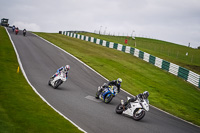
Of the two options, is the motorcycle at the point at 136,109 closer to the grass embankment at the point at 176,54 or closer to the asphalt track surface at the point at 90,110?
the asphalt track surface at the point at 90,110

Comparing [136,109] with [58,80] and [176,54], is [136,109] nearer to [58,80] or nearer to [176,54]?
[58,80]

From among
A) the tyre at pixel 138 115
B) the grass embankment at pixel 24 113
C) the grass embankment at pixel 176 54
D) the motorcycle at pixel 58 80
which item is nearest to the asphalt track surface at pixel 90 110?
the tyre at pixel 138 115

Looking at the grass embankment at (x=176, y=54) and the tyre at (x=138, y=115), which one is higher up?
the grass embankment at (x=176, y=54)

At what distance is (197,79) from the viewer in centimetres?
2722

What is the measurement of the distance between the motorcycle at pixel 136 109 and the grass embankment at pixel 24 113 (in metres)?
3.77

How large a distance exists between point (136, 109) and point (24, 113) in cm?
550

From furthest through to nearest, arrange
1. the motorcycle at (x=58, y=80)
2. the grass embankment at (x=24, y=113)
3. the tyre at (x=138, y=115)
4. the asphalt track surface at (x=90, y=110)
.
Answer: the motorcycle at (x=58, y=80)
the tyre at (x=138, y=115)
the asphalt track surface at (x=90, y=110)
the grass embankment at (x=24, y=113)

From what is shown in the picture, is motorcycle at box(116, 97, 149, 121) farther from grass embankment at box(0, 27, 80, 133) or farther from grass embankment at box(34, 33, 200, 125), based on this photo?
grass embankment at box(34, 33, 200, 125)

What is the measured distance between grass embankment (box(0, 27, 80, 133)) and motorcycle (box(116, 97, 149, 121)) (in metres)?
3.77

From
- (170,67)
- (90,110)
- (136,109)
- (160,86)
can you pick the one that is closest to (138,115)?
(136,109)

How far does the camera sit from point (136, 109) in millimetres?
12867

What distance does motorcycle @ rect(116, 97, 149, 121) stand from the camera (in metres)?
12.4

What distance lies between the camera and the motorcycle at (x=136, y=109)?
→ 12.4 meters

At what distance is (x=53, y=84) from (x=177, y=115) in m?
8.36
